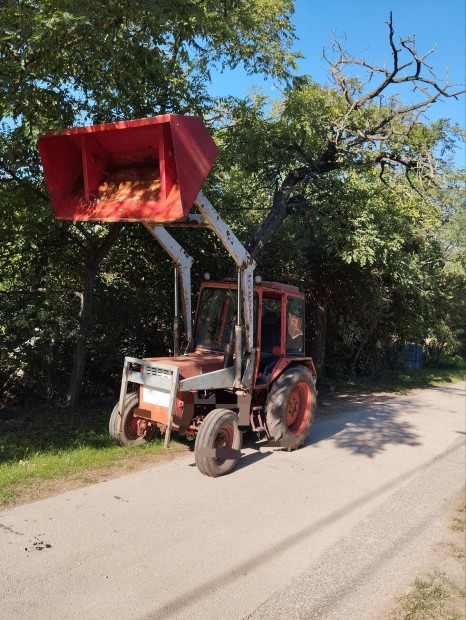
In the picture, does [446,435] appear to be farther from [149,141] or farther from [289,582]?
[149,141]

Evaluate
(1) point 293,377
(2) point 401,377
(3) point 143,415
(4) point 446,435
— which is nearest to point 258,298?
(1) point 293,377

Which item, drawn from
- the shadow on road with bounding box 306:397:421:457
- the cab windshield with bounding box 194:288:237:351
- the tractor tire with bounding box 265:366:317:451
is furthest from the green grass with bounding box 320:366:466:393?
the cab windshield with bounding box 194:288:237:351

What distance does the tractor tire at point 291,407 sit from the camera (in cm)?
639

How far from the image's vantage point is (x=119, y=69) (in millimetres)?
5902

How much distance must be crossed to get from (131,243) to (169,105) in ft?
8.50

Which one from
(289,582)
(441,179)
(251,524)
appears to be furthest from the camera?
(441,179)

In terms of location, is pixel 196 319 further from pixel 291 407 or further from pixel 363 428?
pixel 363 428

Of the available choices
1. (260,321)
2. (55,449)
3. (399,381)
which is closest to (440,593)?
(260,321)

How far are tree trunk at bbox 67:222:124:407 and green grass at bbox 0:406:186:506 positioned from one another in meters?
0.43

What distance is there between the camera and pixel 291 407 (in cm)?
698

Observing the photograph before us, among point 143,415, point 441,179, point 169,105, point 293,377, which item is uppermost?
point 169,105

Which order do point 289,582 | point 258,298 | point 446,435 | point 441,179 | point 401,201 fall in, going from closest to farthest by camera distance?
point 289,582 → point 258,298 → point 446,435 → point 441,179 → point 401,201

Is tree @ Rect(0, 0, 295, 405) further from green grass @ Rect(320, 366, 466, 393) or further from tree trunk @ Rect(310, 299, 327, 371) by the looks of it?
green grass @ Rect(320, 366, 466, 393)

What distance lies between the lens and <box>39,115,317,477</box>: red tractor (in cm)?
478
